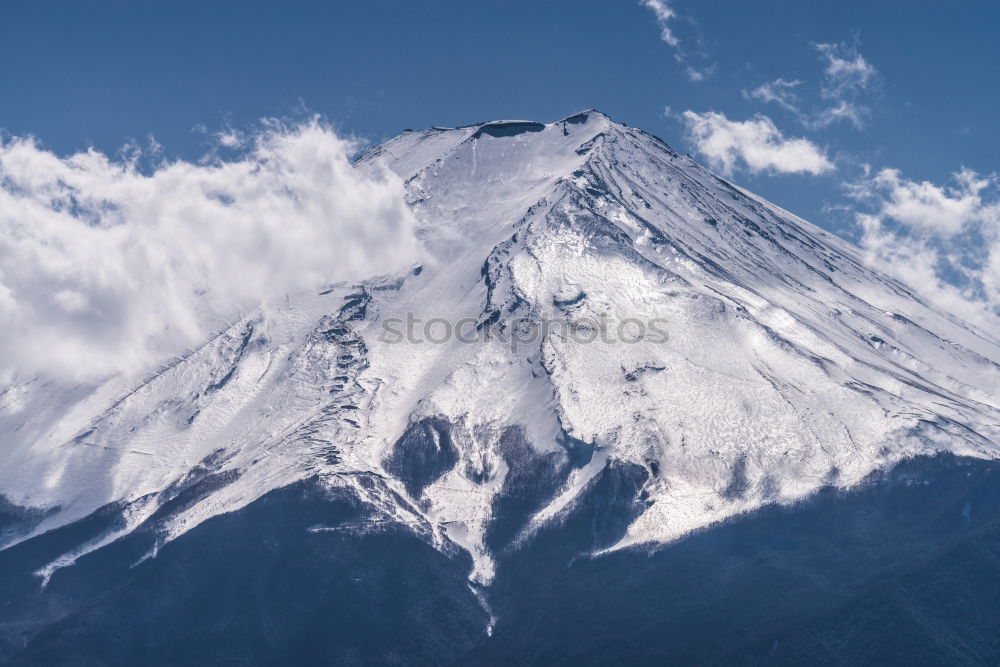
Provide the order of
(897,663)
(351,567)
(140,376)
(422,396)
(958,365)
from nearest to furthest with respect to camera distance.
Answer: (897,663) → (351,567) → (422,396) → (140,376) → (958,365)

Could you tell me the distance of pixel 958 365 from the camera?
174 metres

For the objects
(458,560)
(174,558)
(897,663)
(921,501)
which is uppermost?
(174,558)

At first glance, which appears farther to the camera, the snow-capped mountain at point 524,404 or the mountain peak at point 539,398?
the mountain peak at point 539,398

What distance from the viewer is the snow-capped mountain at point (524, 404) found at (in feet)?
431

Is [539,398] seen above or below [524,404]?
below

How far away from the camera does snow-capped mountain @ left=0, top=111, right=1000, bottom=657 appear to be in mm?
131500

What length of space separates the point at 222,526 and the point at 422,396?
27237 millimetres

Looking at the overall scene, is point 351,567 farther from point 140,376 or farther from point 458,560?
point 140,376

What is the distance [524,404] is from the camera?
143 metres

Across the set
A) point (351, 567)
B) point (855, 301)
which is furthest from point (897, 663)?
point (855, 301)

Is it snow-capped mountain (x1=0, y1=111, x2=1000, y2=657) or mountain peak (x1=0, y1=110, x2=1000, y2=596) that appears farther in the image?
mountain peak (x1=0, y1=110, x2=1000, y2=596)

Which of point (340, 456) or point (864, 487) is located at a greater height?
point (340, 456)

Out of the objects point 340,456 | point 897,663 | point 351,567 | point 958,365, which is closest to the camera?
point 897,663

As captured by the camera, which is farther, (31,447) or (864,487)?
(31,447)
